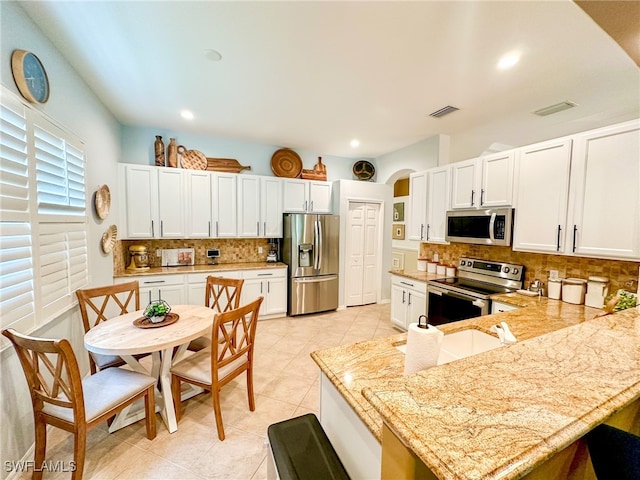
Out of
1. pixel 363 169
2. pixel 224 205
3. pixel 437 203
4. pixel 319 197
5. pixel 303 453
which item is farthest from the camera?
pixel 363 169

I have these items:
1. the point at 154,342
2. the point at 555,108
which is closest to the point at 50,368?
the point at 154,342

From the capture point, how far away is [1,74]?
148 cm

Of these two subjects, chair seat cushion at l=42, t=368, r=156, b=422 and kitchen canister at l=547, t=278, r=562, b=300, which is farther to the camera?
kitchen canister at l=547, t=278, r=562, b=300

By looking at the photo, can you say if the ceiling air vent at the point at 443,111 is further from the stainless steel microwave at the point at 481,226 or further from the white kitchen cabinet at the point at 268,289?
the white kitchen cabinet at the point at 268,289

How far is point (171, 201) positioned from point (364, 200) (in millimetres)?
3077

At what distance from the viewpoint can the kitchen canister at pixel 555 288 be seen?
7.88 feet

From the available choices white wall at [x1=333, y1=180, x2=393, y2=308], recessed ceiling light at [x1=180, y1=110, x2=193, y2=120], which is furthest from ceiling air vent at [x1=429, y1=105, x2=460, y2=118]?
recessed ceiling light at [x1=180, y1=110, x2=193, y2=120]

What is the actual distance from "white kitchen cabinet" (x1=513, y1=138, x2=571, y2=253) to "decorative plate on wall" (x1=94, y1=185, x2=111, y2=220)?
4217mm

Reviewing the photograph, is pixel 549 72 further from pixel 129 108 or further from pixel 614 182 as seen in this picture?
pixel 129 108

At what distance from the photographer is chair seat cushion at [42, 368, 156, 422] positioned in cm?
151

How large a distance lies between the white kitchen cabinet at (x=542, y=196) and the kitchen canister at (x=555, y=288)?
1.09 feet

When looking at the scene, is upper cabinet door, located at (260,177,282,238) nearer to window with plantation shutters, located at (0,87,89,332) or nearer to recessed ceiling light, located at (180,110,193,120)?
recessed ceiling light, located at (180,110,193,120)

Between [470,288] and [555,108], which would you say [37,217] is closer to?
[470,288]

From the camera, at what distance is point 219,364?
1909 mm
